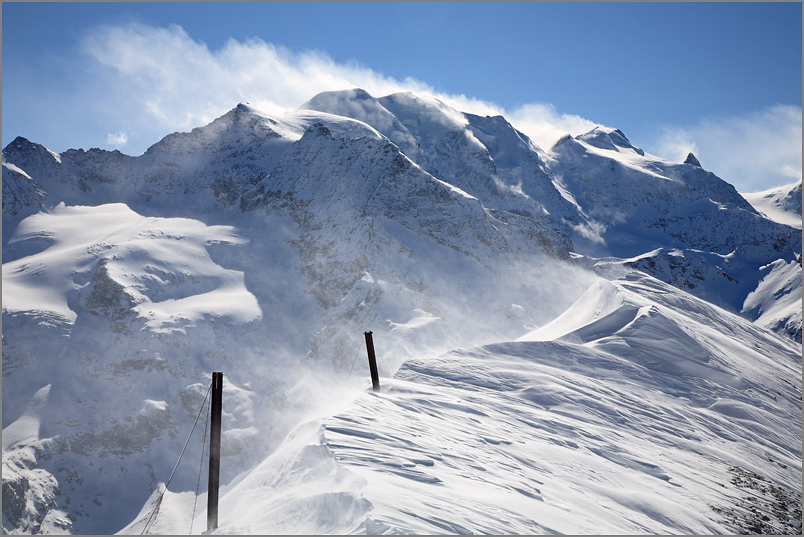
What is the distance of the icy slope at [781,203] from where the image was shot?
488 ft

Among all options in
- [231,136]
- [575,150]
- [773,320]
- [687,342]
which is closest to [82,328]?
[231,136]

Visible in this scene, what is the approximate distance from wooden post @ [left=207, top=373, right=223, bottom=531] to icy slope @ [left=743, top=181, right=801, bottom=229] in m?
175

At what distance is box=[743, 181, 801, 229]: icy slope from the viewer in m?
149

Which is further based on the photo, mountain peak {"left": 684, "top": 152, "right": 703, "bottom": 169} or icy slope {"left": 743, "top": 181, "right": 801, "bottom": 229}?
mountain peak {"left": 684, "top": 152, "right": 703, "bottom": 169}

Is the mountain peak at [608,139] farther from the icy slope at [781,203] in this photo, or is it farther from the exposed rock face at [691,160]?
the icy slope at [781,203]

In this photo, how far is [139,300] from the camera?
76688 millimetres

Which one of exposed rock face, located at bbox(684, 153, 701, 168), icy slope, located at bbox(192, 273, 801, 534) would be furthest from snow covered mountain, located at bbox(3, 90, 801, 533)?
exposed rock face, located at bbox(684, 153, 701, 168)

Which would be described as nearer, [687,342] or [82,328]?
[687,342]

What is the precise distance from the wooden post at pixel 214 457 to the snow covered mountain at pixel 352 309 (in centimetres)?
49

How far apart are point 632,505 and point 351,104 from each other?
145798 millimetres

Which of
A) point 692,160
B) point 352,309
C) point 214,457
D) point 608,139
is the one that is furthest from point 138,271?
point 692,160

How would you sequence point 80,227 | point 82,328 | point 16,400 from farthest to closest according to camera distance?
point 80,227 < point 82,328 < point 16,400

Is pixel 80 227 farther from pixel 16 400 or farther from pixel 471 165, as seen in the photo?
pixel 471 165

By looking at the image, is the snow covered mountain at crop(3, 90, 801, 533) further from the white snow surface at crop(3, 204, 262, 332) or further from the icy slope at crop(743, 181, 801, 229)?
the icy slope at crop(743, 181, 801, 229)
